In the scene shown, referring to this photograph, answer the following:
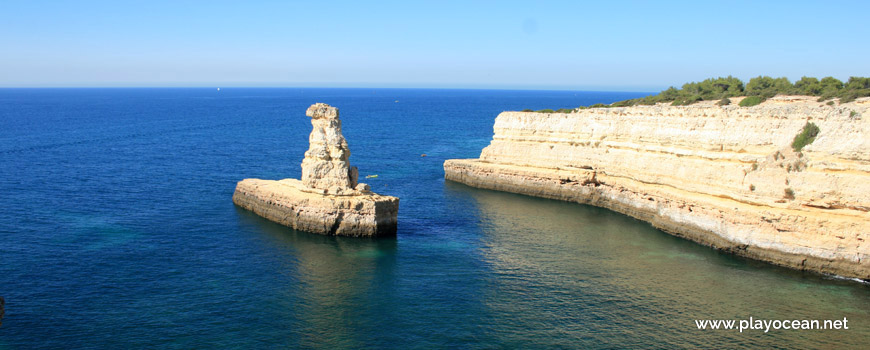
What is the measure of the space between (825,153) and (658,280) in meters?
14.9

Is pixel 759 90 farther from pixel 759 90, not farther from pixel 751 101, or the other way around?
pixel 751 101

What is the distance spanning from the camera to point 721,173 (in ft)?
135

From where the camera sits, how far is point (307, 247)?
37.8 meters

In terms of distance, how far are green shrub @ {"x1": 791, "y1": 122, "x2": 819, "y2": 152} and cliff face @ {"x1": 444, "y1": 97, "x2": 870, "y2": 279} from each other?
1.47 ft

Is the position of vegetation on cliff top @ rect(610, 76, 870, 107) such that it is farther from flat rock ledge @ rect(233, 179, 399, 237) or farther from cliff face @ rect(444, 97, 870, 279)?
flat rock ledge @ rect(233, 179, 399, 237)

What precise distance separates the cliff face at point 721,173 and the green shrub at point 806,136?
0.45 meters

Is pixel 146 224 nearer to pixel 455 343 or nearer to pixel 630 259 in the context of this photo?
pixel 455 343

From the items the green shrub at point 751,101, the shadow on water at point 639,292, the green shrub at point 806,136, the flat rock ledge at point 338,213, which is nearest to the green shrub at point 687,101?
the green shrub at point 751,101

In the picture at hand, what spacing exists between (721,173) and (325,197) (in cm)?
2749

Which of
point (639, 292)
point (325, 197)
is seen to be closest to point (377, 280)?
point (325, 197)

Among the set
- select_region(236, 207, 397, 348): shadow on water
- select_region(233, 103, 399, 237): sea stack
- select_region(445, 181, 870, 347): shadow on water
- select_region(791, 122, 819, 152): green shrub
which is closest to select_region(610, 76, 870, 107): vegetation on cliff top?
select_region(791, 122, 819, 152): green shrub

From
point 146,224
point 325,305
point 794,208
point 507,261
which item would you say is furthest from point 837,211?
point 146,224

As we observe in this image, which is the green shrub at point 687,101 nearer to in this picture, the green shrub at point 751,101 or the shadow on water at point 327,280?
the green shrub at point 751,101

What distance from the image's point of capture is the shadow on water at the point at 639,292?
2558 cm
